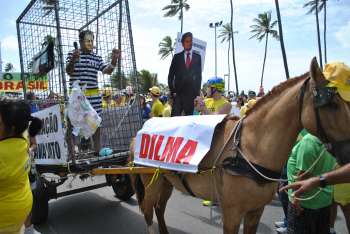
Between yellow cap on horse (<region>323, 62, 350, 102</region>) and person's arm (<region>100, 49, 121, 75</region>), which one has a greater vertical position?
person's arm (<region>100, 49, 121, 75</region>)

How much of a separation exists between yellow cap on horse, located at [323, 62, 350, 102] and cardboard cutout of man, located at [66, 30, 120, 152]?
348 centimetres

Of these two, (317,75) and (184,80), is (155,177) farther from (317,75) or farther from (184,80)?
(184,80)

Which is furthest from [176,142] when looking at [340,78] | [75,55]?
[75,55]

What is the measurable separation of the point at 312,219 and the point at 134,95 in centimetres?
336

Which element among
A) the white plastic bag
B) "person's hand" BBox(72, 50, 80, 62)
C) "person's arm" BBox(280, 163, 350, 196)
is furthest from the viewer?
"person's hand" BBox(72, 50, 80, 62)

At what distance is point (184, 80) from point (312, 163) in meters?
3.30

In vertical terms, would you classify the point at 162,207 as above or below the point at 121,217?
above

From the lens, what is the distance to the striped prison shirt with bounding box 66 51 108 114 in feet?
17.4

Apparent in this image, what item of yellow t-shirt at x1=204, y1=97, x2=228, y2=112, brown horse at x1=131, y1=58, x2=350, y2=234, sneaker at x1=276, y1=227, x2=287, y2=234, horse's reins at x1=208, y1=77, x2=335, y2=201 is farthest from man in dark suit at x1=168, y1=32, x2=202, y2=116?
horse's reins at x1=208, y1=77, x2=335, y2=201

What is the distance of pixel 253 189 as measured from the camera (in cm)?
308

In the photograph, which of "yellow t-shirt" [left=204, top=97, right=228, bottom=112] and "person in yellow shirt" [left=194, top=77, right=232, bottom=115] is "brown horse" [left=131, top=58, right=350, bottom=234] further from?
"yellow t-shirt" [left=204, top=97, right=228, bottom=112]

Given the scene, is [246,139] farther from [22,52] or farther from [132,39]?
[22,52]

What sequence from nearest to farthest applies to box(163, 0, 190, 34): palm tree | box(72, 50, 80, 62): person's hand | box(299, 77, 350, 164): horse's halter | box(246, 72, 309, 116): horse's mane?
box(299, 77, 350, 164): horse's halter → box(246, 72, 309, 116): horse's mane → box(72, 50, 80, 62): person's hand → box(163, 0, 190, 34): palm tree

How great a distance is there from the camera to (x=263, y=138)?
10.1 ft
